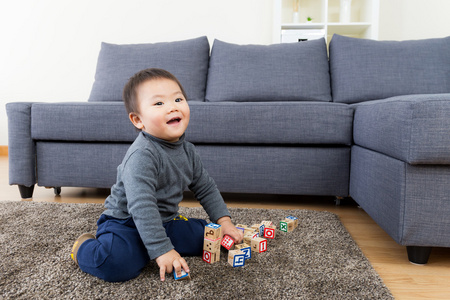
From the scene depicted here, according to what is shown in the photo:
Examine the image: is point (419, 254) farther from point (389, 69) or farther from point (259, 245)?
point (389, 69)

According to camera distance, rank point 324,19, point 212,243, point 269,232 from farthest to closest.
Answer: point 324,19 → point 269,232 → point 212,243

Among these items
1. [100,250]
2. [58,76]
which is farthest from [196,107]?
[58,76]

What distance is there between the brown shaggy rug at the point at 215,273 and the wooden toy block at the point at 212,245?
4 centimetres

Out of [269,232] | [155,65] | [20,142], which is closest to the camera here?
[269,232]

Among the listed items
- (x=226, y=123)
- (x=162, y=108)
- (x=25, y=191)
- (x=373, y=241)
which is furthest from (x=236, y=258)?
(x=25, y=191)

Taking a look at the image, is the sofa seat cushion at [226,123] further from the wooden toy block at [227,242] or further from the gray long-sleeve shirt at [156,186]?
the wooden toy block at [227,242]

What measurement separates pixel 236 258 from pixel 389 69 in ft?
Answer: 5.47

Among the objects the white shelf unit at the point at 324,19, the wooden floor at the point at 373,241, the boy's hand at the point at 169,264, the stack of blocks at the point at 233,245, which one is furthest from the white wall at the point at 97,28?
the boy's hand at the point at 169,264

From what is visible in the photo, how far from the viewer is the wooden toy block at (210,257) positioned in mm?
953

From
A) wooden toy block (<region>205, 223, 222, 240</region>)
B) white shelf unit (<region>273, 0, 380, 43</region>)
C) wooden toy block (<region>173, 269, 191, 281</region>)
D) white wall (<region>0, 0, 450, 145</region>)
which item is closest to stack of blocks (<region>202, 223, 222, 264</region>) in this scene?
wooden toy block (<region>205, 223, 222, 240</region>)

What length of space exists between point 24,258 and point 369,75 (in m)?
1.95

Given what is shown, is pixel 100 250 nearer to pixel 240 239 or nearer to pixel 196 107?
pixel 240 239

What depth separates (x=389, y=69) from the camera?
6.76 ft

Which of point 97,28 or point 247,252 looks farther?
point 97,28
